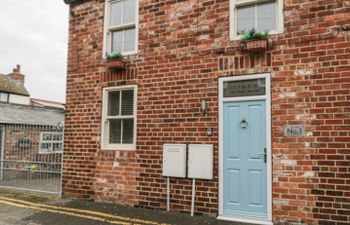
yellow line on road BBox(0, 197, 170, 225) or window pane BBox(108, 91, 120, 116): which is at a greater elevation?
window pane BBox(108, 91, 120, 116)

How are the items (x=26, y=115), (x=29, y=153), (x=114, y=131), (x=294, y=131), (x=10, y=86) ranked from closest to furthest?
(x=294, y=131), (x=114, y=131), (x=29, y=153), (x=26, y=115), (x=10, y=86)

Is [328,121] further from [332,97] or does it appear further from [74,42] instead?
[74,42]

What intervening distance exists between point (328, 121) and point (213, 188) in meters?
2.38

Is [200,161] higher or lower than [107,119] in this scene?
lower

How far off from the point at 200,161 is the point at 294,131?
5.96 feet

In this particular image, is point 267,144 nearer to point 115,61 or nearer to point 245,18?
point 245,18

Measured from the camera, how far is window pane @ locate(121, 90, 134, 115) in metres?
6.45

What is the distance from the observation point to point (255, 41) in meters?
5.03

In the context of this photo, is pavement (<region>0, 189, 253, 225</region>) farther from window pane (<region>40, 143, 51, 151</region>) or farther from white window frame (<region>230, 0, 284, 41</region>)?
white window frame (<region>230, 0, 284, 41</region>)

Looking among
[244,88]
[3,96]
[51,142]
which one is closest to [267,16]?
[244,88]

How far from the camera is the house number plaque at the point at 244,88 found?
16.9 ft

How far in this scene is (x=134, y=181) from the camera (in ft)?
20.0

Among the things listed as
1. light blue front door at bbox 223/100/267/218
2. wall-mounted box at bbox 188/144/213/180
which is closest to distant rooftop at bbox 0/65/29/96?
wall-mounted box at bbox 188/144/213/180

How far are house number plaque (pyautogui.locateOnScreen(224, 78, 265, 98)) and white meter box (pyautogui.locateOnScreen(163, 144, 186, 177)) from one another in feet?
4.72
